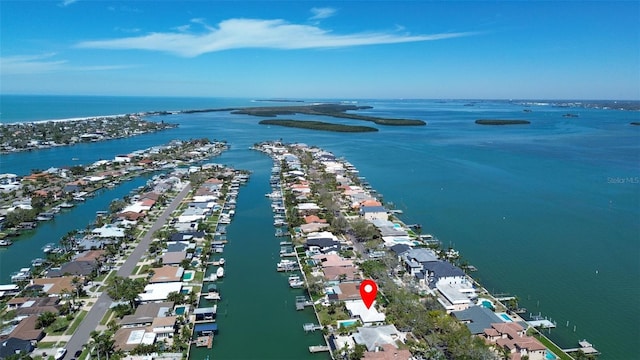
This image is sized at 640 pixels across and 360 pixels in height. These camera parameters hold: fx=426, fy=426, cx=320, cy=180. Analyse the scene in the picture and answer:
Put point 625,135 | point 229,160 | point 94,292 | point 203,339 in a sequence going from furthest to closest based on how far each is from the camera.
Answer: point 625,135 < point 229,160 < point 94,292 < point 203,339

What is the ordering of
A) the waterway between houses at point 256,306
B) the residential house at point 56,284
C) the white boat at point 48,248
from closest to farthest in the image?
the waterway between houses at point 256,306, the residential house at point 56,284, the white boat at point 48,248

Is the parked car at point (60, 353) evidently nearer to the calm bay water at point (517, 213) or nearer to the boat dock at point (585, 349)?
the calm bay water at point (517, 213)

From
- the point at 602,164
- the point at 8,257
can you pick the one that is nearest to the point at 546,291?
the point at 8,257

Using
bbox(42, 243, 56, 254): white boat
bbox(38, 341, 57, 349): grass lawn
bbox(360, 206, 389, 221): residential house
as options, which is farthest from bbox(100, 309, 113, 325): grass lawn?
bbox(360, 206, 389, 221): residential house

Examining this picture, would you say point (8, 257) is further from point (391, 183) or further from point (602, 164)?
point (602, 164)

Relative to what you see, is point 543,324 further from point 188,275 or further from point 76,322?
point 76,322

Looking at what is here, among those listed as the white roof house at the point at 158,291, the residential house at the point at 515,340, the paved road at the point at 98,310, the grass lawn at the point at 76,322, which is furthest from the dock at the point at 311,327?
the grass lawn at the point at 76,322

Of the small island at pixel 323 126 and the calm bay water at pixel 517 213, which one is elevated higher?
the small island at pixel 323 126
